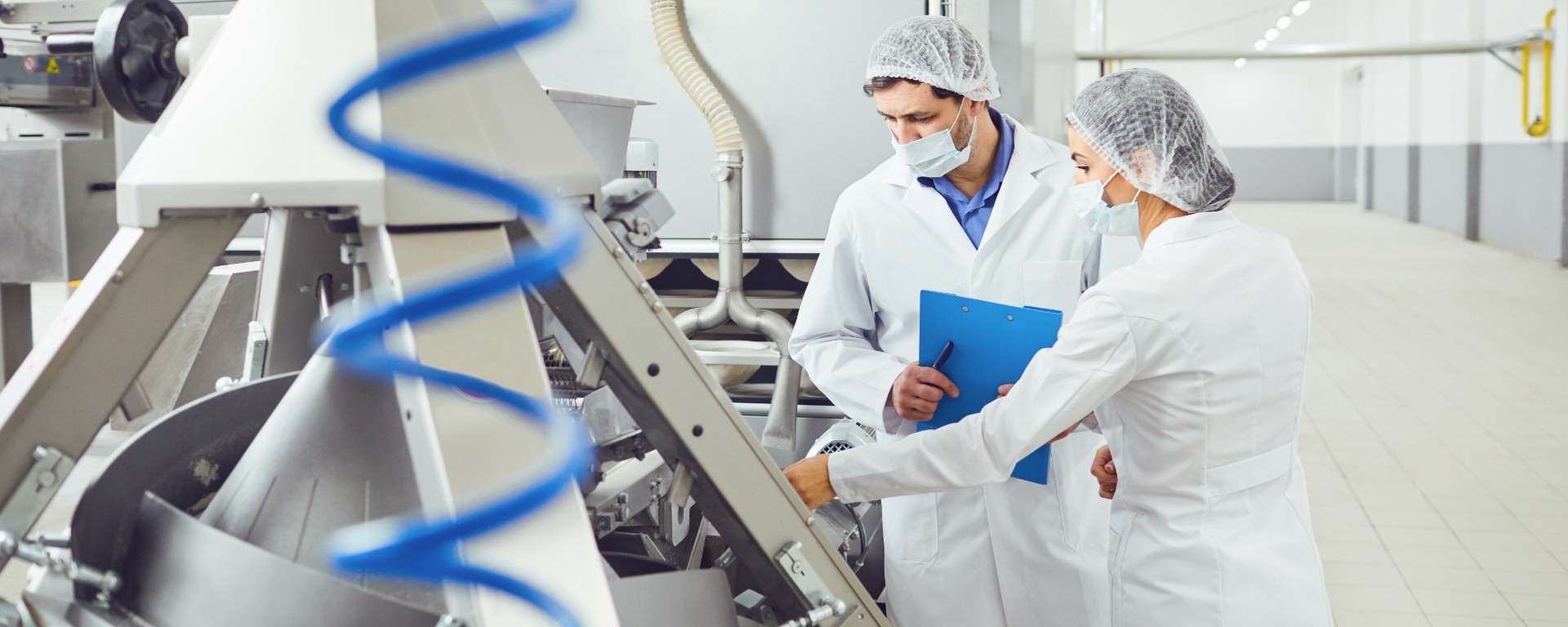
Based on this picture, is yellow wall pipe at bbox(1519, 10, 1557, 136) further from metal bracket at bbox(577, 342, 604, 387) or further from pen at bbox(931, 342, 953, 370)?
metal bracket at bbox(577, 342, 604, 387)

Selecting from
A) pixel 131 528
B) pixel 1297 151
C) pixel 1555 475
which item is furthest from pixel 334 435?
pixel 1297 151

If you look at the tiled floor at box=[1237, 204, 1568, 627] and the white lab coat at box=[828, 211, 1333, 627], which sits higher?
the white lab coat at box=[828, 211, 1333, 627]

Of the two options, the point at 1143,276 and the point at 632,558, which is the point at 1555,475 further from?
the point at 632,558

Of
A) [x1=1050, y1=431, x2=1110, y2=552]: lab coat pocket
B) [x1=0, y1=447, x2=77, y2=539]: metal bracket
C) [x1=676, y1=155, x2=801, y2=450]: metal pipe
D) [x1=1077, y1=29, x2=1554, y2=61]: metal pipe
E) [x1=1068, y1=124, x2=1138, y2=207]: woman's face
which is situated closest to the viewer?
[x1=0, y1=447, x2=77, y2=539]: metal bracket

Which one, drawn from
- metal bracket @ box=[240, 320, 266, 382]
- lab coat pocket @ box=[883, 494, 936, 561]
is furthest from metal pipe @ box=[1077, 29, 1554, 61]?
metal bracket @ box=[240, 320, 266, 382]

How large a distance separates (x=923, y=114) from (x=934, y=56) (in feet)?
0.30

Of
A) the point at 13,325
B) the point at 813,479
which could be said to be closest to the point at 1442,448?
the point at 813,479

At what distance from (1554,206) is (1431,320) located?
2942 mm

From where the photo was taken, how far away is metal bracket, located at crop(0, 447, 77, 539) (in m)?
0.67

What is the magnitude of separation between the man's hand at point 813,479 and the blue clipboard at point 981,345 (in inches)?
12.9

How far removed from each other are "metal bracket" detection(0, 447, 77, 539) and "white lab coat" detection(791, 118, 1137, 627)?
Result: 42.7 inches

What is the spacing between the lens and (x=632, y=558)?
3.81 feet

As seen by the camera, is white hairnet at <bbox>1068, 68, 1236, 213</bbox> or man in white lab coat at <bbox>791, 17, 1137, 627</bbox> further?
man in white lab coat at <bbox>791, 17, 1137, 627</bbox>

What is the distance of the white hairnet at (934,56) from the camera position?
1620 millimetres
